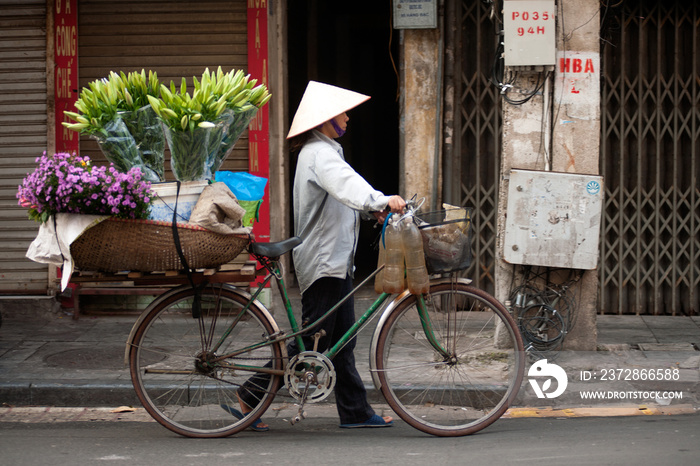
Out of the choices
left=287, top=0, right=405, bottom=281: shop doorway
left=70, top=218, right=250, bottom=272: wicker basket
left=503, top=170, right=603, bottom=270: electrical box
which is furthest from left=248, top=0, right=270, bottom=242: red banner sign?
left=70, top=218, right=250, bottom=272: wicker basket

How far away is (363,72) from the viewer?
13.4m

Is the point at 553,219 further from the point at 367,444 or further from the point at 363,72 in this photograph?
the point at 363,72

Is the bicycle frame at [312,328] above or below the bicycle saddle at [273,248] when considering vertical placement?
below

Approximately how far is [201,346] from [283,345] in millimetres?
454

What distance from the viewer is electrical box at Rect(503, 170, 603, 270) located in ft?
19.8

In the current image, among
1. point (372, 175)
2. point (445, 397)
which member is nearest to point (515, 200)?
point (445, 397)

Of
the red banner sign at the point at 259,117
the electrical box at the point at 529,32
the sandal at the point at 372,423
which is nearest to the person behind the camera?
the sandal at the point at 372,423

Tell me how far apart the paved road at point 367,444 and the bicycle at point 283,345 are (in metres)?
0.14

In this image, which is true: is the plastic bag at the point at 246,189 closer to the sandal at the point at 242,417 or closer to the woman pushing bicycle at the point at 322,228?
the woman pushing bicycle at the point at 322,228

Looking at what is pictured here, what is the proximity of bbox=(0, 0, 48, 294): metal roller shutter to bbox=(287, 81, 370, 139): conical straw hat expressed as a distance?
442 cm

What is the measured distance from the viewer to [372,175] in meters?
13.2

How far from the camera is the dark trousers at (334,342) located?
4422mm

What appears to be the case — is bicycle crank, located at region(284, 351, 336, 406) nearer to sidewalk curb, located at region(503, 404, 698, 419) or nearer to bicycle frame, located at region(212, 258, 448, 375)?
bicycle frame, located at region(212, 258, 448, 375)

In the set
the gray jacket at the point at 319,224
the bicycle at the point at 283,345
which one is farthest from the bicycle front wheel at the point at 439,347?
the gray jacket at the point at 319,224
